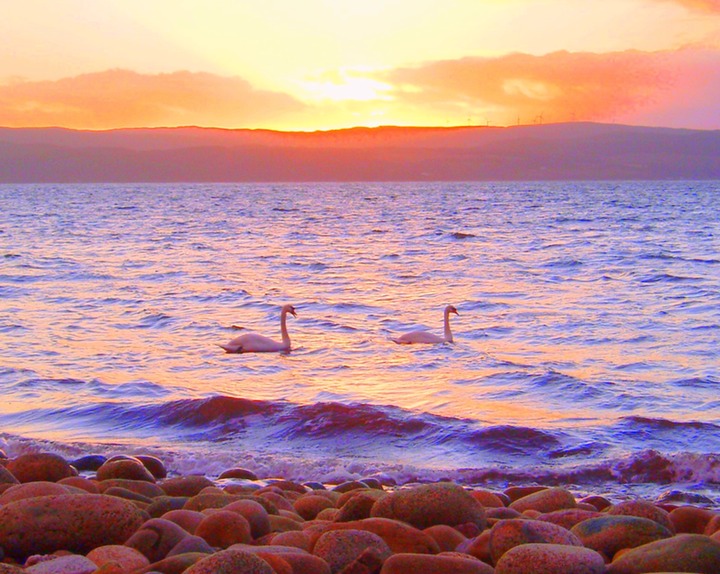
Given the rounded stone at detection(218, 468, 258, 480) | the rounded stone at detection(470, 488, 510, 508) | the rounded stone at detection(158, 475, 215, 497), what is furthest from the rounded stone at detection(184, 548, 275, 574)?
the rounded stone at detection(218, 468, 258, 480)

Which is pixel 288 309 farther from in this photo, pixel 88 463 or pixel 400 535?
pixel 400 535

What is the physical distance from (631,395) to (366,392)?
295 cm

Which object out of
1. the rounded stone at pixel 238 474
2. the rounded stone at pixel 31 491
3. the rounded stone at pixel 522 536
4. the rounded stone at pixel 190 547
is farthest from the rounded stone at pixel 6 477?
the rounded stone at pixel 522 536

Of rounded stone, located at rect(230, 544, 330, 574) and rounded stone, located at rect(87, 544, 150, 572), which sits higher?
rounded stone, located at rect(230, 544, 330, 574)

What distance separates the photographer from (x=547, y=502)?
5812mm

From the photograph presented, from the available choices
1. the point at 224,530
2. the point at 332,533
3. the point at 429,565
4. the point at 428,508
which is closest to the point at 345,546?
the point at 332,533

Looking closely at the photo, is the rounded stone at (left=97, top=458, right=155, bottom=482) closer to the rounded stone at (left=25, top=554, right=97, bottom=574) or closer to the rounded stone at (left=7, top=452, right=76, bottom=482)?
the rounded stone at (left=7, top=452, right=76, bottom=482)

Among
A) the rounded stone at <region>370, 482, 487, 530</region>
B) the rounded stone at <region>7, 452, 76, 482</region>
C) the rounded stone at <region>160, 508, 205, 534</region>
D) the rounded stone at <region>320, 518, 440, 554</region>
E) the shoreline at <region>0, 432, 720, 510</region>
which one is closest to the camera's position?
the rounded stone at <region>320, 518, 440, 554</region>

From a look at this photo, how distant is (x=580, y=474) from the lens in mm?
7789

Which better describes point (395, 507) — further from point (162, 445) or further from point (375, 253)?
point (375, 253)

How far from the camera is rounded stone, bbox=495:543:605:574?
3.90 m

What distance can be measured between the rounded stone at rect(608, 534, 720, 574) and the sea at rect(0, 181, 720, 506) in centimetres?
315

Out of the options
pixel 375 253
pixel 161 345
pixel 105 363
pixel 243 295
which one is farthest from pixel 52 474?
pixel 375 253

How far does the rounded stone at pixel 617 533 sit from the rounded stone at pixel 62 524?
227 cm
